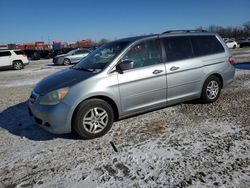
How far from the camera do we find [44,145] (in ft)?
13.5

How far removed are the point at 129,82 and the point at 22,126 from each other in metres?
2.58

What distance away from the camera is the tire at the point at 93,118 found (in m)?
4.02

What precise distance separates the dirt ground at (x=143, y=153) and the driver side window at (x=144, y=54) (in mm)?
1233

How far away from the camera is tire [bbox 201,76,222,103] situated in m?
5.54

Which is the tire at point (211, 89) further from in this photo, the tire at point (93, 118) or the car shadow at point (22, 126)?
the car shadow at point (22, 126)

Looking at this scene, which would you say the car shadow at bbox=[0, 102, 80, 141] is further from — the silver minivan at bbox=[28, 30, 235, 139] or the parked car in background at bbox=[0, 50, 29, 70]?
the parked car in background at bbox=[0, 50, 29, 70]

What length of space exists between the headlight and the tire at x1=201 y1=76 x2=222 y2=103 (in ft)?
10.7

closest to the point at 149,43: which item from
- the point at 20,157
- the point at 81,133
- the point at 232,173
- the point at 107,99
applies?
the point at 107,99

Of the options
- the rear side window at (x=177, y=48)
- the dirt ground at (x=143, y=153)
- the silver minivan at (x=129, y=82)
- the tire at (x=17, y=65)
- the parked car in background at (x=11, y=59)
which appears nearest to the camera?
the dirt ground at (x=143, y=153)

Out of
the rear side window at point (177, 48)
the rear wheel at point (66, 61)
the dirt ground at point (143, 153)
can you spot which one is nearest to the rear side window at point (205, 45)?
the rear side window at point (177, 48)

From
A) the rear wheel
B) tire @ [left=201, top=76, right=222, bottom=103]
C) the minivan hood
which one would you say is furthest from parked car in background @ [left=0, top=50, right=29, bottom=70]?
tire @ [left=201, top=76, right=222, bottom=103]

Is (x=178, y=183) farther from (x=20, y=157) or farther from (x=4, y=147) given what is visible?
(x=4, y=147)

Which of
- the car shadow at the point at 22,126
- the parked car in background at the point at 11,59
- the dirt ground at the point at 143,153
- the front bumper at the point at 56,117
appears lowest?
the dirt ground at the point at 143,153

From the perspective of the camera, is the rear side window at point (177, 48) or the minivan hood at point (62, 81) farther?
the rear side window at point (177, 48)
